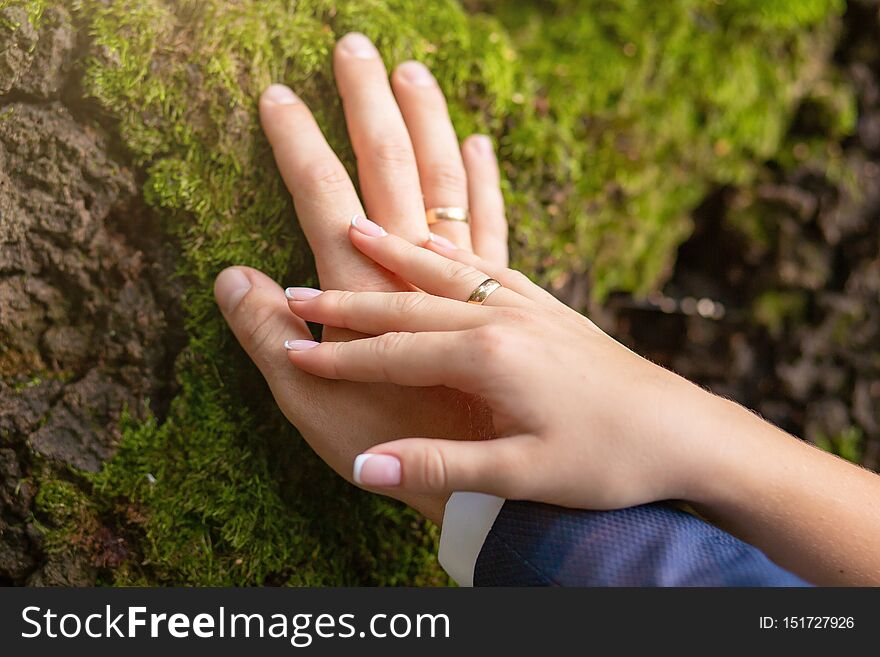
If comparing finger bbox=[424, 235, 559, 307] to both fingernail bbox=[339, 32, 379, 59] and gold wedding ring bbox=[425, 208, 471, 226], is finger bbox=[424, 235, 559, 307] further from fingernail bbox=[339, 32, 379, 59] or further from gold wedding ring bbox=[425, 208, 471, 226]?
fingernail bbox=[339, 32, 379, 59]

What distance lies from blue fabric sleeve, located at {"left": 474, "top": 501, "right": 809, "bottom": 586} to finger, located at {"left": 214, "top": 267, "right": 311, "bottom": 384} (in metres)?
0.44

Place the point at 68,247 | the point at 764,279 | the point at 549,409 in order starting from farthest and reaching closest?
the point at 764,279 < the point at 68,247 < the point at 549,409

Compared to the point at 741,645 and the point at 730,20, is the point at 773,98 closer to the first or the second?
the point at 730,20

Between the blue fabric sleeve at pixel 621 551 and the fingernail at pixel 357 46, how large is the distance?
0.87 metres

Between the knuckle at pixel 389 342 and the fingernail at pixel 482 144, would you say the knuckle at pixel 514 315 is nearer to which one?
the knuckle at pixel 389 342

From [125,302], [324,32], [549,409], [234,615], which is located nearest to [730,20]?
[324,32]

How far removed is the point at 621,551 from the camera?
0.90 m

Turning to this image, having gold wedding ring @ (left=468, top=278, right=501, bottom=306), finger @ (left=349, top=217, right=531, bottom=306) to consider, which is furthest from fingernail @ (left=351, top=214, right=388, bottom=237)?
Answer: gold wedding ring @ (left=468, top=278, right=501, bottom=306)

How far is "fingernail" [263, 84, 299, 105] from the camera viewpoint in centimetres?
127

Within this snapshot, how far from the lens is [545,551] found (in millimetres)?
931

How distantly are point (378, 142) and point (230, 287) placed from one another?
0.38 metres

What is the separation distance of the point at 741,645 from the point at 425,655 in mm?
427

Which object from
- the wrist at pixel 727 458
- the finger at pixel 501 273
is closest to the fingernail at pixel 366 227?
the finger at pixel 501 273

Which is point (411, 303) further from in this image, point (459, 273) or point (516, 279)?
point (516, 279)
